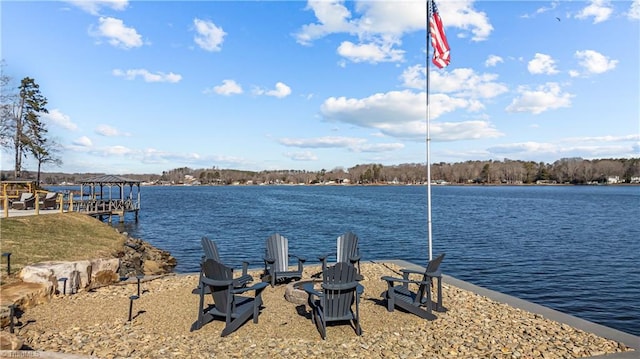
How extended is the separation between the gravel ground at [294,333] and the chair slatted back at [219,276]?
35 cm

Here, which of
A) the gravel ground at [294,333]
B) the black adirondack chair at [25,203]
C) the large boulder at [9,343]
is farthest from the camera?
the black adirondack chair at [25,203]

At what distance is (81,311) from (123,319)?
2.94 ft

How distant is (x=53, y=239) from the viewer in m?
12.4

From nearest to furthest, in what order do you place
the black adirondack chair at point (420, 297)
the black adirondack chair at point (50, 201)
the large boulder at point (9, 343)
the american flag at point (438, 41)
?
the large boulder at point (9, 343), the black adirondack chair at point (420, 297), the american flag at point (438, 41), the black adirondack chair at point (50, 201)

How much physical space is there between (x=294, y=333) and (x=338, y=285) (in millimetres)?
891

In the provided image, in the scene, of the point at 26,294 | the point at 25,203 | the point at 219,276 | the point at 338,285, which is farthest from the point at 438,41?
the point at 25,203

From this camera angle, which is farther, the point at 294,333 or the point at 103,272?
the point at 103,272

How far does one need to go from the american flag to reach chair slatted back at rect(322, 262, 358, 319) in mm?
4921

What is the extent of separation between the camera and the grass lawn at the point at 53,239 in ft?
32.3

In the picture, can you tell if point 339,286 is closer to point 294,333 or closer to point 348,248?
point 294,333

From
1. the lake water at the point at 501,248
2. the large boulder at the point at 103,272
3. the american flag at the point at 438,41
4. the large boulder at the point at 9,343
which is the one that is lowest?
the lake water at the point at 501,248

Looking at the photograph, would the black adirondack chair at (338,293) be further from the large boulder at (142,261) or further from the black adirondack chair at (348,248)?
the large boulder at (142,261)

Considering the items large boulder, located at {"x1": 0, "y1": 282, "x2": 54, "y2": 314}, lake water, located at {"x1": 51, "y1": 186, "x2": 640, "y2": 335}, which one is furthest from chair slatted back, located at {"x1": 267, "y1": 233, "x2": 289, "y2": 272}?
large boulder, located at {"x1": 0, "y1": 282, "x2": 54, "y2": 314}

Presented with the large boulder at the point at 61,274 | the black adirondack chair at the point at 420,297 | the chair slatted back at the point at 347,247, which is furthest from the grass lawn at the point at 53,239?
the black adirondack chair at the point at 420,297
